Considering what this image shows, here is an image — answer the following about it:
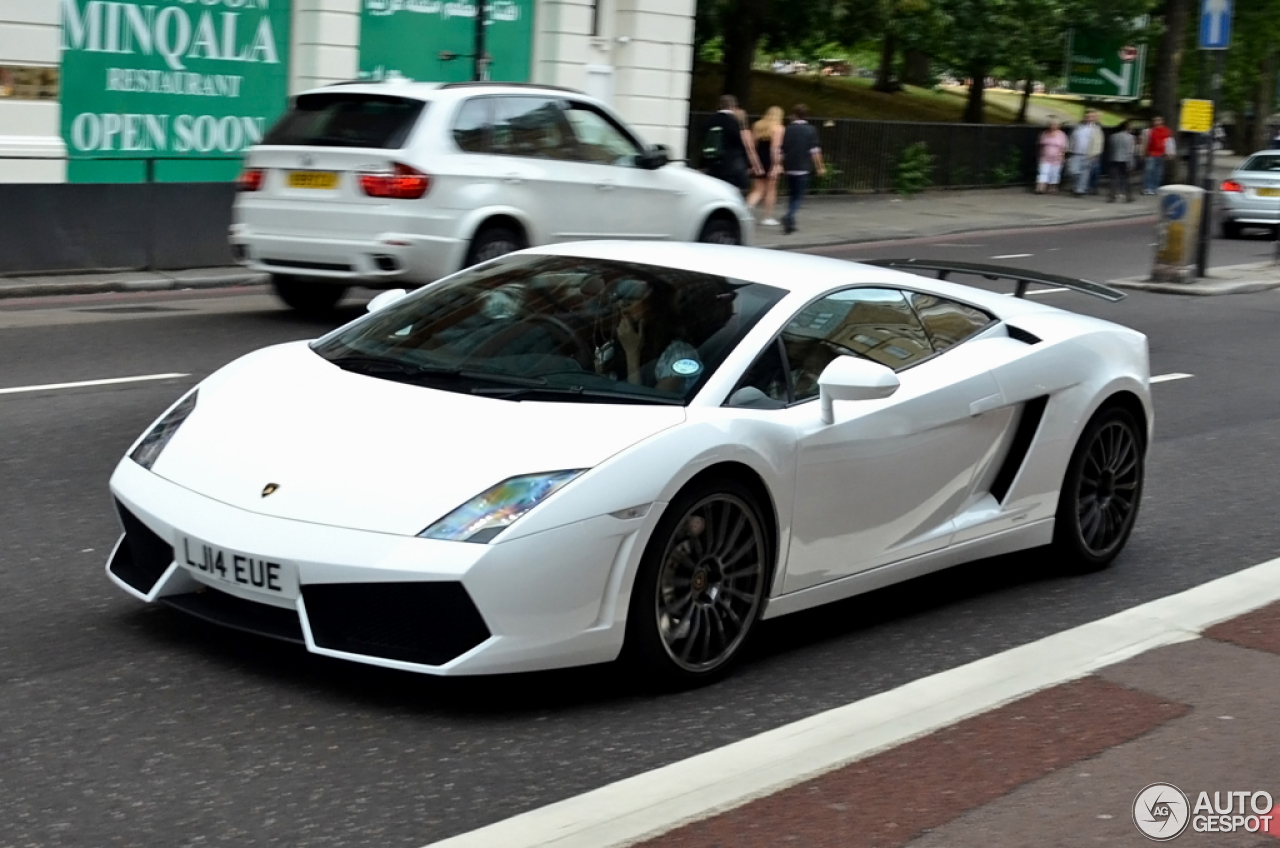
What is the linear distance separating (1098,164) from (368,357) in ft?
A: 123

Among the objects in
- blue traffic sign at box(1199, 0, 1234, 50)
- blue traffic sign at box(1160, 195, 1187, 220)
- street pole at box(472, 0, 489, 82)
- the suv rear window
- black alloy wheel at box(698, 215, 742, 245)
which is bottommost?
black alloy wheel at box(698, 215, 742, 245)

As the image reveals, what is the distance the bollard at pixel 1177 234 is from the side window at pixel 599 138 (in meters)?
8.76

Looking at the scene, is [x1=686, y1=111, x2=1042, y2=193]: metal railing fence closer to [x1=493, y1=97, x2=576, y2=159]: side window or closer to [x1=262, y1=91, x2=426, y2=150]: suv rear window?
[x1=493, y1=97, x2=576, y2=159]: side window

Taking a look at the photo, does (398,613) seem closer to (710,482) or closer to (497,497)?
(497,497)

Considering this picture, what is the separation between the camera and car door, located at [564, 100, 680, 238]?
569 inches

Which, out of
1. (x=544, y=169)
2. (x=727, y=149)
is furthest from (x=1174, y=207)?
(x=544, y=169)

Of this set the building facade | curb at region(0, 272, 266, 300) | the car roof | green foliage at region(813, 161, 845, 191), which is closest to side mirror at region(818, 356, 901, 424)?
the car roof

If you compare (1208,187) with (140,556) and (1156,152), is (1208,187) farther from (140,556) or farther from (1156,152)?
(1156,152)

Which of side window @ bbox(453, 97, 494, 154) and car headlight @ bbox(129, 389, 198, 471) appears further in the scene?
side window @ bbox(453, 97, 494, 154)

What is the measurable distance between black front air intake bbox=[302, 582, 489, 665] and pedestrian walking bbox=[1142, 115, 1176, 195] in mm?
37984

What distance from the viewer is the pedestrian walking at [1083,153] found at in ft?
129

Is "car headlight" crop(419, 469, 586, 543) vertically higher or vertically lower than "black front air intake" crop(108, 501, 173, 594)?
higher

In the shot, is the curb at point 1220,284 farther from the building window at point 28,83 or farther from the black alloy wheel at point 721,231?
the building window at point 28,83

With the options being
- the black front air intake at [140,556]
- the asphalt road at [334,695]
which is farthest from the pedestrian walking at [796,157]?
the black front air intake at [140,556]
